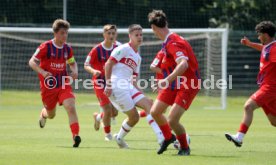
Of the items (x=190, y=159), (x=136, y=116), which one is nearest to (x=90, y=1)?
(x=136, y=116)

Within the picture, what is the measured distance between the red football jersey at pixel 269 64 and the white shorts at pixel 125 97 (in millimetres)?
2086

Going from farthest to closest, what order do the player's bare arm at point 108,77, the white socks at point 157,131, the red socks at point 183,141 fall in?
the player's bare arm at point 108,77, the white socks at point 157,131, the red socks at point 183,141

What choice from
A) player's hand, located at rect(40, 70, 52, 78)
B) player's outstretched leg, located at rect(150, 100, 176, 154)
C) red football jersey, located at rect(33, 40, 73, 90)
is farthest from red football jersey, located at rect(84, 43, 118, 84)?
player's outstretched leg, located at rect(150, 100, 176, 154)

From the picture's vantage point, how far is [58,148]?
463 inches

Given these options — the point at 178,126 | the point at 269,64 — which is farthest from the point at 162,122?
the point at 269,64

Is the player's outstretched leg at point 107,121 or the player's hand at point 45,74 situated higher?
the player's hand at point 45,74

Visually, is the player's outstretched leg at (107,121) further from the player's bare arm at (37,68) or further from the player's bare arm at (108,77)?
the player's bare arm at (108,77)

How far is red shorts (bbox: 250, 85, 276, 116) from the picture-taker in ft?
38.6

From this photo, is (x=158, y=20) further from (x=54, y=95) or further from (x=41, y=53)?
(x=54, y=95)

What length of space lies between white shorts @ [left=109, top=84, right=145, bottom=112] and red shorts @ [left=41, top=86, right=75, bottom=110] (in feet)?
3.44

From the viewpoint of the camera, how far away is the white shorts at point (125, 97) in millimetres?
12008

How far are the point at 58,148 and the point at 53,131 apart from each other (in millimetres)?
4187

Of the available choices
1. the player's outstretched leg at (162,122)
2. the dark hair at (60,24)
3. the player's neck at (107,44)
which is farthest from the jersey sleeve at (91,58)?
the player's outstretched leg at (162,122)

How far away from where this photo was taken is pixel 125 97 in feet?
39.4
